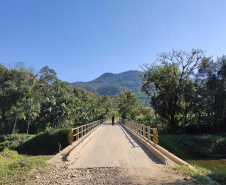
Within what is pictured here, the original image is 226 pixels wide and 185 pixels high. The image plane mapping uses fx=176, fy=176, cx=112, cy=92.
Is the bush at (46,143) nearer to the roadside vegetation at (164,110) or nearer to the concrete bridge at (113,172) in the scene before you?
the roadside vegetation at (164,110)

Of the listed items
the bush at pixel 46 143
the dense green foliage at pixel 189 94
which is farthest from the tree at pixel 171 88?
the bush at pixel 46 143

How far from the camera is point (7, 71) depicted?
30688 mm

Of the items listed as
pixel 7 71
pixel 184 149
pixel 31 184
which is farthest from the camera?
pixel 7 71

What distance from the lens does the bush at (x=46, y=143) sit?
2717cm

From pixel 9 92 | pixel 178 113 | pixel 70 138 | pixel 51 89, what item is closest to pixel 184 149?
pixel 178 113

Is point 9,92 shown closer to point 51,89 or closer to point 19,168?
point 51,89

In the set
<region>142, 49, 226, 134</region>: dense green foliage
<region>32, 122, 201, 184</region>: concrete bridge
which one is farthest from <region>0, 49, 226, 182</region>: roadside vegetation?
<region>32, 122, 201, 184</region>: concrete bridge

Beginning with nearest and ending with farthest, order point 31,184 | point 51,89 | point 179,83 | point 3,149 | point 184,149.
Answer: point 31,184, point 184,149, point 179,83, point 3,149, point 51,89

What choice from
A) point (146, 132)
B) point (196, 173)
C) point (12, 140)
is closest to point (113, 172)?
point (196, 173)

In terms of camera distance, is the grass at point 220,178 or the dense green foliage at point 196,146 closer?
the grass at point 220,178

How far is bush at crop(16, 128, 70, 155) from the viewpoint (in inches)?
1070

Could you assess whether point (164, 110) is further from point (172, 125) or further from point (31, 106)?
point (31, 106)

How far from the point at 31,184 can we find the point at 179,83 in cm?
2242

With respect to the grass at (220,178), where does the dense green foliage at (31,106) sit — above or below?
above
